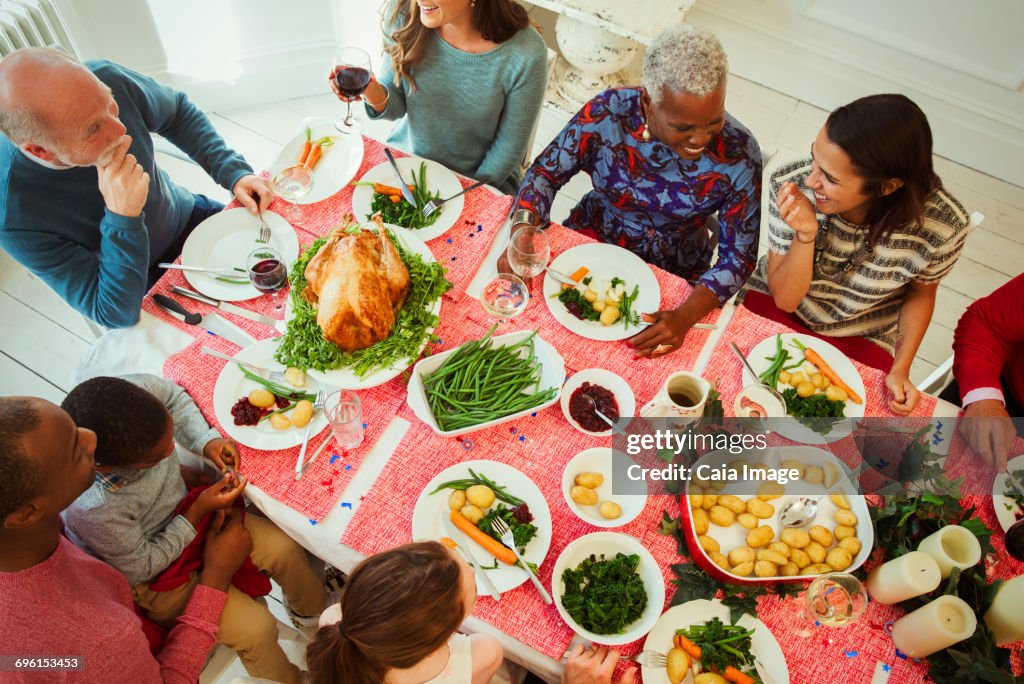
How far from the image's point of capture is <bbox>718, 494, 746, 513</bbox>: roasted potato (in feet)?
5.71

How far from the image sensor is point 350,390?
1893 mm

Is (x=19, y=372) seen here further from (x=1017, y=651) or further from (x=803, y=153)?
(x=803, y=153)

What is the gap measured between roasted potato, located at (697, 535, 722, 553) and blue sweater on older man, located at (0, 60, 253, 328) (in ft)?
5.70

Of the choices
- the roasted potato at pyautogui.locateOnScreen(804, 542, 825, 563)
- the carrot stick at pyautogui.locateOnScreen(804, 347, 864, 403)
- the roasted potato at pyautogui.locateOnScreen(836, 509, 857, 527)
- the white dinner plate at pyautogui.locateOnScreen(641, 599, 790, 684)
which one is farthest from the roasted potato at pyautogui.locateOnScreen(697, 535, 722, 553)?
the carrot stick at pyautogui.locateOnScreen(804, 347, 864, 403)

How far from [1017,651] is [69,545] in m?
2.33

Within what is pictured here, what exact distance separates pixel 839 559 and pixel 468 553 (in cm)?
93

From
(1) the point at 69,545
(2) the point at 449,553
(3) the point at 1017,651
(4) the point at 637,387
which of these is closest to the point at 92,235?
(1) the point at 69,545

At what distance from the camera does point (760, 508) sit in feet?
5.65

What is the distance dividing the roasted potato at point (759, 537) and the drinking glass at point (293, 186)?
170 cm

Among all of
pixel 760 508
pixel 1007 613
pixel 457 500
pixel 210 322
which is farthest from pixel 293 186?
pixel 1007 613

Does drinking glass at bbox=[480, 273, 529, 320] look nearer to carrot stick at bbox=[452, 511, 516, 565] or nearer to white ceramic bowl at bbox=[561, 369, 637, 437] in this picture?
white ceramic bowl at bbox=[561, 369, 637, 437]

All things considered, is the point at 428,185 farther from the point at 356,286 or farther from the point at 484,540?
the point at 484,540

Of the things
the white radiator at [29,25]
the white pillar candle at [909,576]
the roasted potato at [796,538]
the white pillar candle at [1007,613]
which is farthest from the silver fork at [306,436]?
the white radiator at [29,25]

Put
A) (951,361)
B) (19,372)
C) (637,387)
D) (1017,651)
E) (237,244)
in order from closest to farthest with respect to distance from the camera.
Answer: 1. (1017,651)
2. (637,387)
3. (237,244)
4. (951,361)
5. (19,372)
